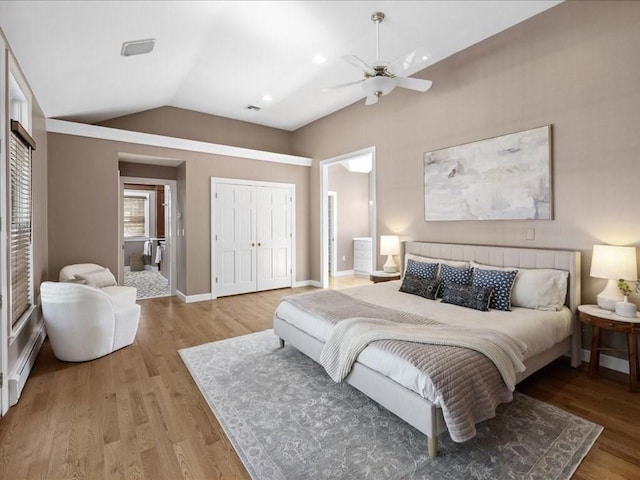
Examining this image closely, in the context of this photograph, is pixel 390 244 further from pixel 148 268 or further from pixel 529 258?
pixel 148 268

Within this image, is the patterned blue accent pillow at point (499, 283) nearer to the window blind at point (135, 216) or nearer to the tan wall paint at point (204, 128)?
the tan wall paint at point (204, 128)

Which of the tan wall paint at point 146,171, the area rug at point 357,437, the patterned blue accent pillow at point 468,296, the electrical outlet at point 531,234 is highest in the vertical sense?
the tan wall paint at point 146,171

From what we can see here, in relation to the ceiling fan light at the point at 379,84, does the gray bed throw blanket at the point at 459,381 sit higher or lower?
lower

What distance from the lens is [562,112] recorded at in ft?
10.3

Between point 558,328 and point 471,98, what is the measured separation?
8.96ft

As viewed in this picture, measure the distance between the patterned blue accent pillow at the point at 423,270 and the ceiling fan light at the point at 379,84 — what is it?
2003mm

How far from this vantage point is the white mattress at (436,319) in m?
1.88

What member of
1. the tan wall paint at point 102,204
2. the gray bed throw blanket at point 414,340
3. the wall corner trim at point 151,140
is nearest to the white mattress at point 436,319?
the gray bed throw blanket at point 414,340

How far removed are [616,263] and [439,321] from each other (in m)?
1.52

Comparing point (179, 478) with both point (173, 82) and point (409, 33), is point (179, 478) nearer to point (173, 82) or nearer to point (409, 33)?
point (409, 33)

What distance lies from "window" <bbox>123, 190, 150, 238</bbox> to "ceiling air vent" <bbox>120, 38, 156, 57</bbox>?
6793mm

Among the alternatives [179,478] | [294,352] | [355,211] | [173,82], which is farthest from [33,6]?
[355,211]

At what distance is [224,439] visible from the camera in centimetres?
199

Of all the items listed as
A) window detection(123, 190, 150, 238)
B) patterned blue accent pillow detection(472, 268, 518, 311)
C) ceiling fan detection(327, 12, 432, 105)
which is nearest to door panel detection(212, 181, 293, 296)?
ceiling fan detection(327, 12, 432, 105)
